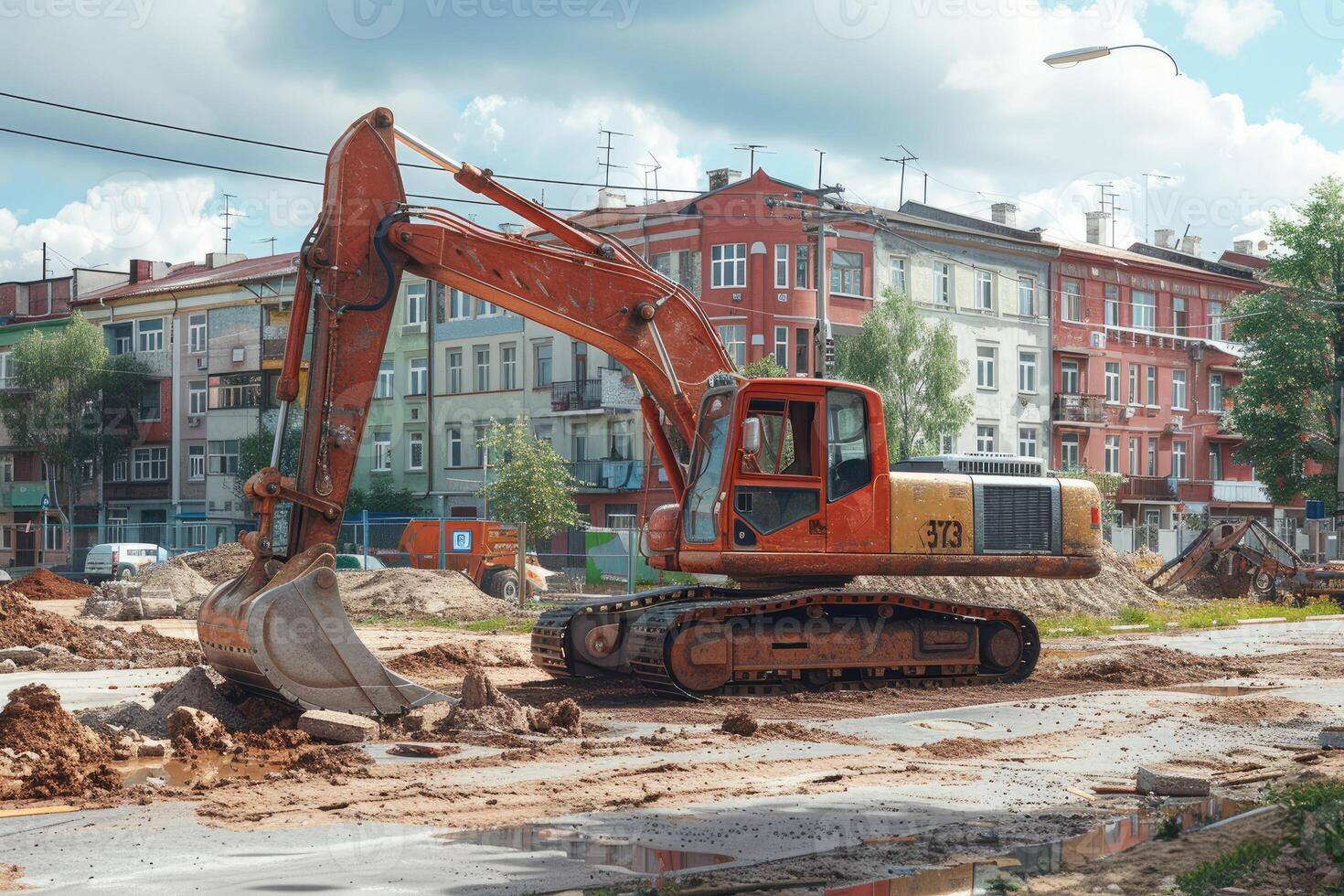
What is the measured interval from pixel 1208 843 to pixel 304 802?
503 cm

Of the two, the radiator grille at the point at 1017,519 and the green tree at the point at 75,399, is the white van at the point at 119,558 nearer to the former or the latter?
the green tree at the point at 75,399

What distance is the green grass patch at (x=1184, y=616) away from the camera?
27203 mm

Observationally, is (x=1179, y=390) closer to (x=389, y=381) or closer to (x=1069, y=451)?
(x=1069, y=451)

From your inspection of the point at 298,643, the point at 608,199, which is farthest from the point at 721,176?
the point at 298,643

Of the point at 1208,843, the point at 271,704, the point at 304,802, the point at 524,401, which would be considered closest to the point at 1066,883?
the point at 1208,843

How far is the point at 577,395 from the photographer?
181ft

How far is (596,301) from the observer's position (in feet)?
46.6

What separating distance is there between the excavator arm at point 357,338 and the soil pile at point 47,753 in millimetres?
1356

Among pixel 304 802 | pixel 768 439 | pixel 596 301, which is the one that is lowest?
pixel 304 802

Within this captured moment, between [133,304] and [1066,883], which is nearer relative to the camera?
[1066,883]

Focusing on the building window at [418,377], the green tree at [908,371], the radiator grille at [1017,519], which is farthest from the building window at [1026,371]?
the radiator grille at [1017,519]

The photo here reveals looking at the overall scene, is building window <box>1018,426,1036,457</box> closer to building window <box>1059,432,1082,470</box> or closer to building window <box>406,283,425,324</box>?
building window <box>1059,432,1082,470</box>

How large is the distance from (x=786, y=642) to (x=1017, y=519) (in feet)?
10.1

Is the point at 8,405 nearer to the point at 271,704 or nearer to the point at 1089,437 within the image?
the point at 1089,437
